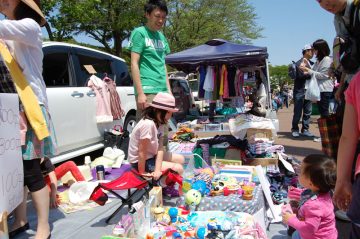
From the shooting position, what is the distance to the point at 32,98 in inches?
88.7

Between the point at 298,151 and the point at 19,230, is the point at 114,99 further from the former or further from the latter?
the point at 298,151

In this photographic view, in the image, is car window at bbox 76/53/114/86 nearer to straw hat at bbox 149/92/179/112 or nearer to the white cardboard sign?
straw hat at bbox 149/92/179/112

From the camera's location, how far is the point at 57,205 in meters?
3.22

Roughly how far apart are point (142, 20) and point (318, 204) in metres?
17.1

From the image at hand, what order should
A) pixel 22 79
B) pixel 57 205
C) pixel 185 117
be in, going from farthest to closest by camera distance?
pixel 185 117 → pixel 57 205 → pixel 22 79

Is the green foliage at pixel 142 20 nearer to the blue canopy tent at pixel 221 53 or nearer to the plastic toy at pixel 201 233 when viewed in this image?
the blue canopy tent at pixel 221 53

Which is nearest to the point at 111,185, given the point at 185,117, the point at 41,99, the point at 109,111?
the point at 41,99

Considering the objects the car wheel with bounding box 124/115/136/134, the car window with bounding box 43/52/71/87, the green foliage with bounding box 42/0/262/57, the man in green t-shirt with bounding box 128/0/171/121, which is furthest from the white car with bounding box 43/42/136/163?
the green foliage with bounding box 42/0/262/57

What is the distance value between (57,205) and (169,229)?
4.36 ft

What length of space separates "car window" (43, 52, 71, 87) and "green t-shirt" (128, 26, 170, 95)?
1.23m

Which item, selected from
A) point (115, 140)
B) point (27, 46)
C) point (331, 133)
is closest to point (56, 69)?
point (115, 140)

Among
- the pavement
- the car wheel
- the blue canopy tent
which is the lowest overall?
the pavement

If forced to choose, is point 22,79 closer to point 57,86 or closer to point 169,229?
point 169,229

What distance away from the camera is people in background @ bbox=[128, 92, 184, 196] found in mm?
3154
